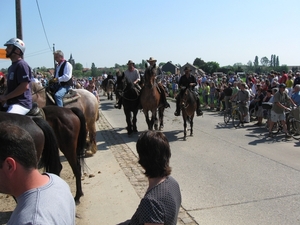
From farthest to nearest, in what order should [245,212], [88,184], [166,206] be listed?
[88,184]
[245,212]
[166,206]

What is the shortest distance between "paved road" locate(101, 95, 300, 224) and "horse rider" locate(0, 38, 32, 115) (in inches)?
125

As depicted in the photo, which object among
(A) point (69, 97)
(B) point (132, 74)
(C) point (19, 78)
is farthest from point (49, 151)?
(B) point (132, 74)

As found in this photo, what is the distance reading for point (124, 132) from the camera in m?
12.8

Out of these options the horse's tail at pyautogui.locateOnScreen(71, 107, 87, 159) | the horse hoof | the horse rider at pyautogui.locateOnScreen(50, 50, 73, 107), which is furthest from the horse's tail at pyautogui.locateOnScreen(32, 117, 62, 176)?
the horse hoof

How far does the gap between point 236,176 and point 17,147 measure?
19.5 ft

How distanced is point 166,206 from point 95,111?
760cm

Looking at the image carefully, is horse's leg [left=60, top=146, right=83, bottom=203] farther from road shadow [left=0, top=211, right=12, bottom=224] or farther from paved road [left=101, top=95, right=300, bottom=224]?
paved road [left=101, top=95, right=300, bottom=224]

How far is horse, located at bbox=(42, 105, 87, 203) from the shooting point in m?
5.62

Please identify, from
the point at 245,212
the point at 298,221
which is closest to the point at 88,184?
the point at 245,212

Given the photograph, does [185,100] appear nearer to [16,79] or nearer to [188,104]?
[188,104]

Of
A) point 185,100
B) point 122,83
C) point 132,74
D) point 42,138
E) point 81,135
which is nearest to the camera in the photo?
point 42,138

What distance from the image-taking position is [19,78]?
16.3 ft

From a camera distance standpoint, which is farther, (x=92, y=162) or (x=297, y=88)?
(x=297, y=88)

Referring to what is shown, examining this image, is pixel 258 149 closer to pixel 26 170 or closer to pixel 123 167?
pixel 123 167
